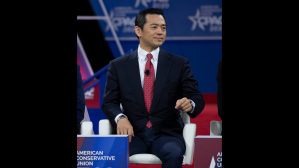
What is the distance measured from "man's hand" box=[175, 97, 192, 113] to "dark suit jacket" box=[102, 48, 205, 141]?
16 centimetres

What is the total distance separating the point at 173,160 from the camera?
210 centimetres

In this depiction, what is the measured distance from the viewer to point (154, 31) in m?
2.45

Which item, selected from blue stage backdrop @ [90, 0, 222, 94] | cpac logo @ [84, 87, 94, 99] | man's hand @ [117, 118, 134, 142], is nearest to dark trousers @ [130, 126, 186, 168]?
man's hand @ [117, 118, 134, 142]

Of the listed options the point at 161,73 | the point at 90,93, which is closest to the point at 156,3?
the point at 90,93

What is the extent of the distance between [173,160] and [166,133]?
0.30 metres

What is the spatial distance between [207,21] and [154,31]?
493 centimetres

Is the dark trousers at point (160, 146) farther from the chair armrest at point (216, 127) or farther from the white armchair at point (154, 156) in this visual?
the chair armrest at point (216, 127)

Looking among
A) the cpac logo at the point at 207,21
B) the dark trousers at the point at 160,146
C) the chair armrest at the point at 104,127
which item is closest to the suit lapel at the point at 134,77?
the dark trousers at the point at 160,146

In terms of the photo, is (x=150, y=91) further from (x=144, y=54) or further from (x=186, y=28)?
(x=186, y=28)

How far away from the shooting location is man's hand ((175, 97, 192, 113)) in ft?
6.83

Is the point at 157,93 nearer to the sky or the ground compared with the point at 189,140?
nearer to the sky

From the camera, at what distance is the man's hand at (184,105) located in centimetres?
208

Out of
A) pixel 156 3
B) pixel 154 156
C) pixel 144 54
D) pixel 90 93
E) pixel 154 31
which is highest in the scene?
pixel 156 3
